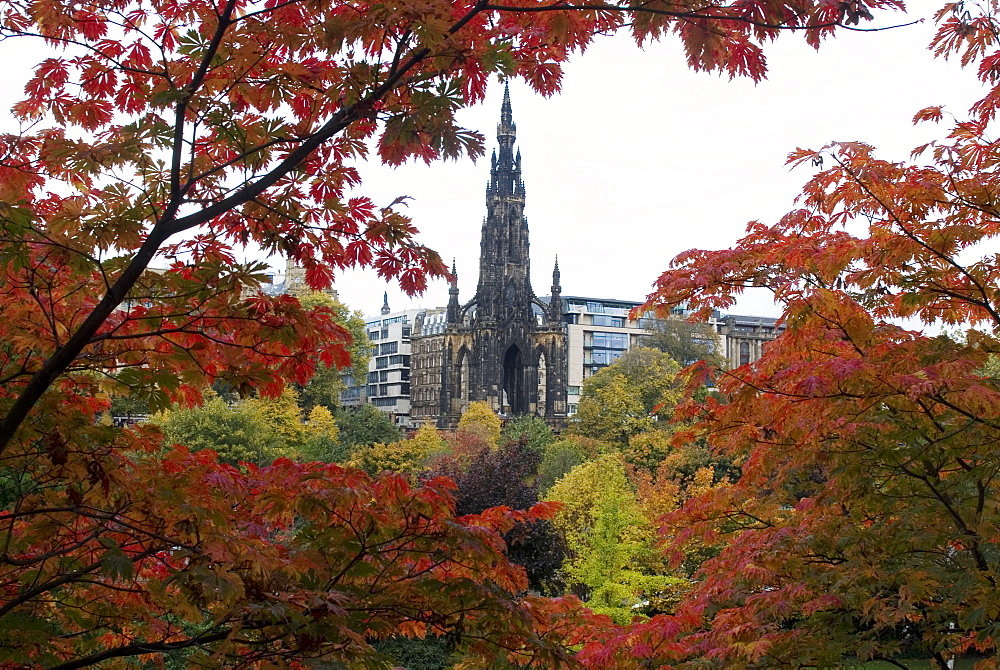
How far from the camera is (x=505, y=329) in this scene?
74.2 meters

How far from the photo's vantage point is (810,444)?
300 inches

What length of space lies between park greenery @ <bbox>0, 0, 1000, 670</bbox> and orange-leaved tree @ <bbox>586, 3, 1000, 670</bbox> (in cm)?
3

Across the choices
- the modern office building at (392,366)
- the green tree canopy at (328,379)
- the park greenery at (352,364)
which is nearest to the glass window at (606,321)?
the modern office building at (392,366)

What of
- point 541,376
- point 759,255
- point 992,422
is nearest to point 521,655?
point 992,422

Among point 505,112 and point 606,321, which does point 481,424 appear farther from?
point 606,321

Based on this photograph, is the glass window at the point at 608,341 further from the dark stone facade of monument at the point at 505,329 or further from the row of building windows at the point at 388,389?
the row of building windows at the point at 388,389

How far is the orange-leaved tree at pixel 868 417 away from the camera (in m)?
6.71

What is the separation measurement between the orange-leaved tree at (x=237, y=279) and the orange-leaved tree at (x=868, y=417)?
3.00 metres

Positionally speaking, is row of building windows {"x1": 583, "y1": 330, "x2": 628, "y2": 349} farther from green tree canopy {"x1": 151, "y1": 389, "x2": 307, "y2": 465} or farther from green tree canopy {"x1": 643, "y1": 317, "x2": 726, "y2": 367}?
green tree canopy {"x1": 151, "y1": 389, "x2": 307, "y2": 465}

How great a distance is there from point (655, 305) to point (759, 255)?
1.02 meters

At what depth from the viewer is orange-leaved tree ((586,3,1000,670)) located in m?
6.71

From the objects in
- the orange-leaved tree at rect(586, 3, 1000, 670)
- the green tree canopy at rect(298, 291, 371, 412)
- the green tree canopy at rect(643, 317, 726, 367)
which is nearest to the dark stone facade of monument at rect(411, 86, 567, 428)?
the green tree canopy at rect(298, 291, 371, 412)

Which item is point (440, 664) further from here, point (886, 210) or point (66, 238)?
point (66, 238)

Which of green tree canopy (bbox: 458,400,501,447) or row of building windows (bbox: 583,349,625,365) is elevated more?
row of building windows (bbox: 583,349,625,365)
